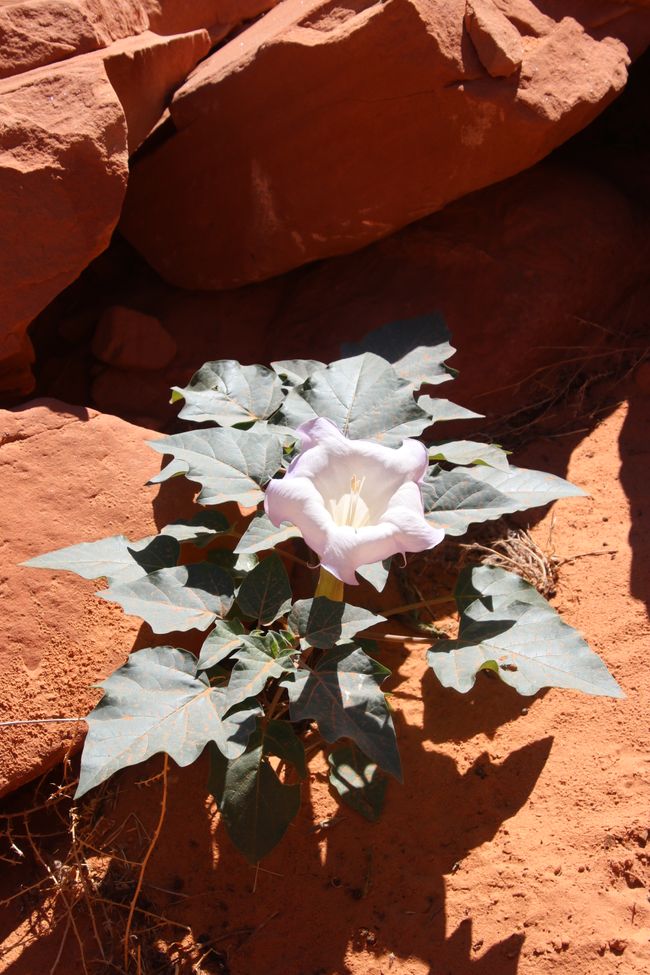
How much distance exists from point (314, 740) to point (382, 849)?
1.02 feet

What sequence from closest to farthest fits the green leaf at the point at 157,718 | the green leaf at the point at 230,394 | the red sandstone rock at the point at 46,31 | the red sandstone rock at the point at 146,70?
the green leaf at the point at 157,718 < the green leaf at the point at 230,394 < the red sandstone rock at the point at 46,31 < the red sandstone rock at the point at 146,70

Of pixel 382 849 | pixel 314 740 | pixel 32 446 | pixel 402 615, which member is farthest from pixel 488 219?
pixel 382 849

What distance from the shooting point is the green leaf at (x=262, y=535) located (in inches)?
76.9

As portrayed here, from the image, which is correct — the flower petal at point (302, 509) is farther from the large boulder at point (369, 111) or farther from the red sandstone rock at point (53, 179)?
the large boulder at point (369, 111)

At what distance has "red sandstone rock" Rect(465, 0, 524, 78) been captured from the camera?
9.59 feet

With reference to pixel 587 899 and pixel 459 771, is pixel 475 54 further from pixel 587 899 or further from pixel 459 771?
pixel 587 899

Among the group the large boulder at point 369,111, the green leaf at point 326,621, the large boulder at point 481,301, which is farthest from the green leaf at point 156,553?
the large boulder at point 369,111

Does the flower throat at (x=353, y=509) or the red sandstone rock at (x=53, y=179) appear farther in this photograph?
the red sandstone rock at (x=53, y=179)

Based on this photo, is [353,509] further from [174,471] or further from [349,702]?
[174,471]

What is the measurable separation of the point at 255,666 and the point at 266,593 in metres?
0.19

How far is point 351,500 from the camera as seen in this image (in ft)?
6.28

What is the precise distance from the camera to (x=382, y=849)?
2074mm

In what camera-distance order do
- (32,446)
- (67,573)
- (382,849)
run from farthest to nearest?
(32,446), (67,573), (382,849)

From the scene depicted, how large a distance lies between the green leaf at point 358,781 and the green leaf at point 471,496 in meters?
0.58
